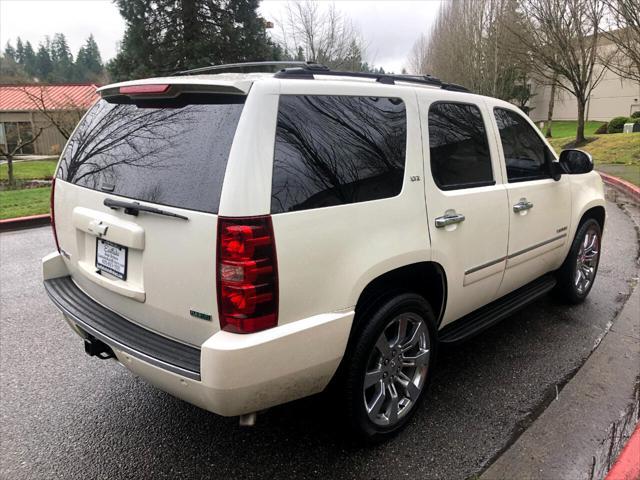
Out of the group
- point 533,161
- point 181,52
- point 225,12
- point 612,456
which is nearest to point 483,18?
point 225,12

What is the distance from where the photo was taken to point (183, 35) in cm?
2319

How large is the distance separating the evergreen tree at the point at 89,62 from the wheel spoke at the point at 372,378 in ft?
257

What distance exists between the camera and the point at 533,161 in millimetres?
3783

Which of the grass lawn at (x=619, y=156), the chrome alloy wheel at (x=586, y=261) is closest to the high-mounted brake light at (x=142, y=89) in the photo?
the chrome alloy wheel at (x=586, y=261)

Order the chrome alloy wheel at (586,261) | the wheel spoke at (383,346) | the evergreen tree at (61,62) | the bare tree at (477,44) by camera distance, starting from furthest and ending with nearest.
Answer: the evergreen tree at (61,62)
the bare tree at (477,44)
the chrome alloy wheel at (586,261)
the wheel spoke at (383,346)

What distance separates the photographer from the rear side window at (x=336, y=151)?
2.12m

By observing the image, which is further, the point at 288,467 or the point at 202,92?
the point at 288,467

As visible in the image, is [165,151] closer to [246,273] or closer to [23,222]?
[246,273]

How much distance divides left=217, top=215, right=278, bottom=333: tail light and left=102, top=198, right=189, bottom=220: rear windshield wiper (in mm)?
245

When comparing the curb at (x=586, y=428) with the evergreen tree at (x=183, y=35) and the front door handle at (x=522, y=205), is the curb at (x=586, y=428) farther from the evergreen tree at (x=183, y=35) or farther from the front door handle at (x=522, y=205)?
the evergreen tree at (x=183, y=35)

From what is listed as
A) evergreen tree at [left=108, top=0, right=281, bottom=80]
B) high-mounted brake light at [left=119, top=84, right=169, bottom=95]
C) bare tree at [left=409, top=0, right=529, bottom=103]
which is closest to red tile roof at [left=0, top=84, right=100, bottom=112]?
evergreen tree at [left=108, top=0, right=281, bottom=80]

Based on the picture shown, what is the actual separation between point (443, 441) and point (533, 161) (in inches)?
89.1

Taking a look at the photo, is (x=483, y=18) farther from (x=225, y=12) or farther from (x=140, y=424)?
(x=140, y=424)

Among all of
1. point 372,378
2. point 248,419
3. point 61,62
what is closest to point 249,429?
point 248,419
